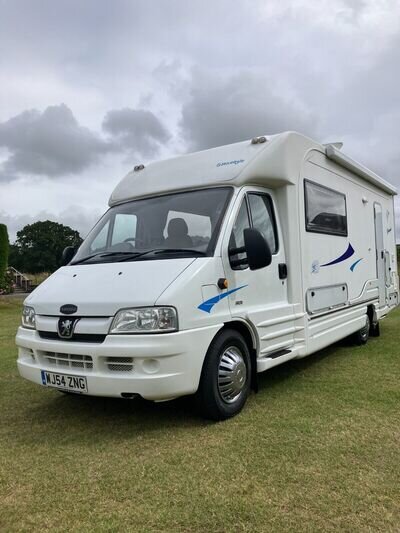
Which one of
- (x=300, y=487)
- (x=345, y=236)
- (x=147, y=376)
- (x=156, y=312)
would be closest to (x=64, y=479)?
(x=147, y=376)

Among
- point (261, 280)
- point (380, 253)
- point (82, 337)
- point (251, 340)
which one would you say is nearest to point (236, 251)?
point (261, 280)

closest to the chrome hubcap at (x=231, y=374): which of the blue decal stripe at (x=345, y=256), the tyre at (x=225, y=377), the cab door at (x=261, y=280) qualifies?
the tyre at (x=225, y=377)

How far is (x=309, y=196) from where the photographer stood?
590 centimetres

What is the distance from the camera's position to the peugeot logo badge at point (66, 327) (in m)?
4.12

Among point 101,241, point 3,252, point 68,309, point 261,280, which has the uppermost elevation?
point 3,252

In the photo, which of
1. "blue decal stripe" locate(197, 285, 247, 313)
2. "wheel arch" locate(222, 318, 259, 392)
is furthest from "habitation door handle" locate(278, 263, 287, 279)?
"blue decal stripe" locate(197, 285, 247, 313)

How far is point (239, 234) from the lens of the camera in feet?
15.4

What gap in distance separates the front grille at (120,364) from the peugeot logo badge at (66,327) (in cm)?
46

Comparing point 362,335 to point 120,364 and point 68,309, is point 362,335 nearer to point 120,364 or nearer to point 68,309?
point 120,364

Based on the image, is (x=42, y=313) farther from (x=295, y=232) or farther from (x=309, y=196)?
(x=309, y=196)

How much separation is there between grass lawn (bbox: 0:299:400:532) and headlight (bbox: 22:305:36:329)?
92 centimetres

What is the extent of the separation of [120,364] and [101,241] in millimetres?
1782

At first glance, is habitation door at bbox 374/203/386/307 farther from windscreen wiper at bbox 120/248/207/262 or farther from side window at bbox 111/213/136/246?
windscreen wiper at bbox 120/248/207/262

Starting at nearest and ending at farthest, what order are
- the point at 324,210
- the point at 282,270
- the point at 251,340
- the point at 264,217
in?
the point at 251,340
the point at 264,217
the point at 282,270
the point at 324,210
